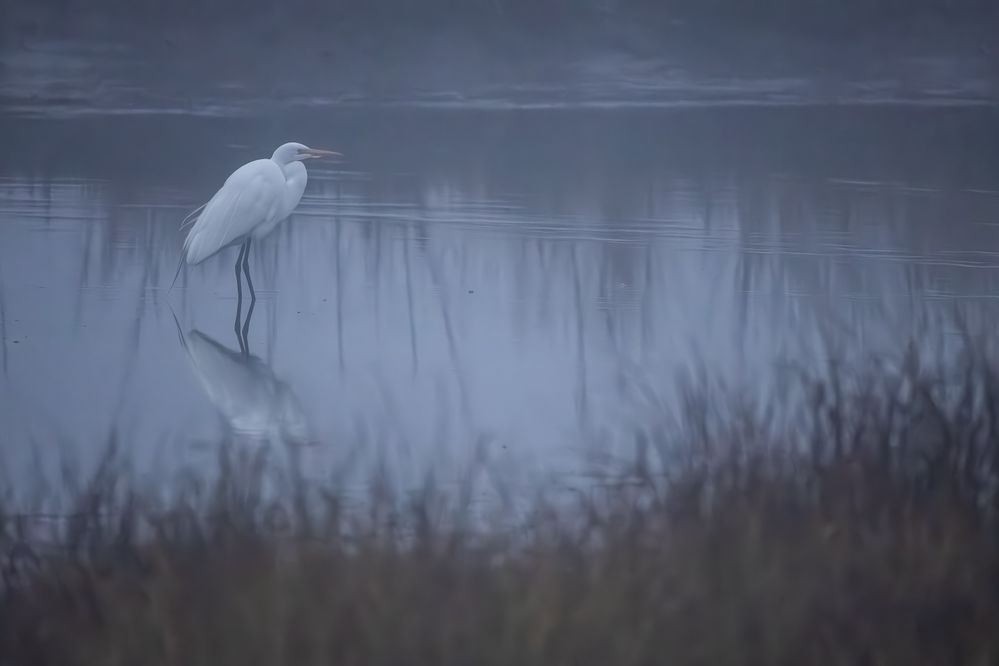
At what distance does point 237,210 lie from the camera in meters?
7.31

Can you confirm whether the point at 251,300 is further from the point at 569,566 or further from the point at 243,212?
the point at 569,566

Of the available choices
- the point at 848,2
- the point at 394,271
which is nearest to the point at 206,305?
the point at 394,271

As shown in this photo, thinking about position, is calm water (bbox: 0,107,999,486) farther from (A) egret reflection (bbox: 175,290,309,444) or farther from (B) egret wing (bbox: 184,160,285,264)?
(B) egret wing (bbox: 184,160,285,264)

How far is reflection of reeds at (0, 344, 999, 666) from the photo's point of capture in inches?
124

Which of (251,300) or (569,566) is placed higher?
(251,300)

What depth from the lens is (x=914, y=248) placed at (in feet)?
28.8

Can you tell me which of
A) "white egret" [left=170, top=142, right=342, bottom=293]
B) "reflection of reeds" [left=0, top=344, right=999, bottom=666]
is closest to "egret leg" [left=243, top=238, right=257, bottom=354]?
"white egret" [left=170, top=142, right=342, bottom=293]

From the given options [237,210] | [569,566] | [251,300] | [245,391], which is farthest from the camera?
[237,210]

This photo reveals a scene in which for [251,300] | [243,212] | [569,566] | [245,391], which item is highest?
[243,212]

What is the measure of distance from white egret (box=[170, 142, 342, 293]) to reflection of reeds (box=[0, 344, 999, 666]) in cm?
322

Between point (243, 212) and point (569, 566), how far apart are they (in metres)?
4.24

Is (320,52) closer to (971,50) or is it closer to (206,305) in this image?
(971,50)

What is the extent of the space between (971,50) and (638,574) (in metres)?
13.7

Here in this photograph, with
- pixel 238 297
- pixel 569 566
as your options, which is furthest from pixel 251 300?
pixel 569 566
